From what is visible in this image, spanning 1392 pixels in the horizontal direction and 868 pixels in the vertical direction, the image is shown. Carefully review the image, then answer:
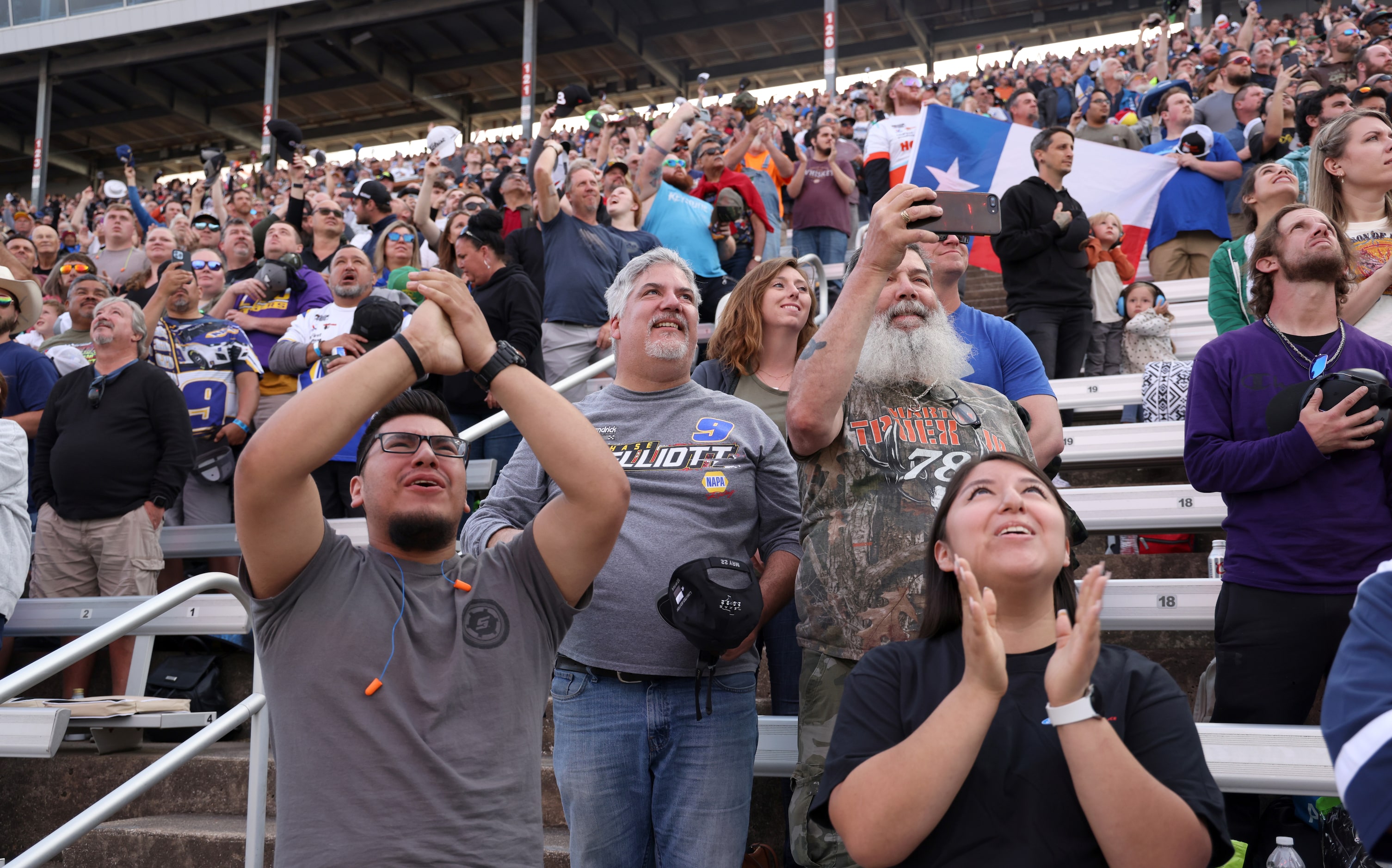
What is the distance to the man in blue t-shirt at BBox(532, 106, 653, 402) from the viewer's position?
595 cm

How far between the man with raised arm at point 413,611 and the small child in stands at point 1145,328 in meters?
4.86

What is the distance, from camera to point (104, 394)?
467 cm

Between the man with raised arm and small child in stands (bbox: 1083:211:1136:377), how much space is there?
199 inches

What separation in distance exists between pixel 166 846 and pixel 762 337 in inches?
97.7

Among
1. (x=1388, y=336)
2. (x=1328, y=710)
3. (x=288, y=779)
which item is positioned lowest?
(x=288, y=779)

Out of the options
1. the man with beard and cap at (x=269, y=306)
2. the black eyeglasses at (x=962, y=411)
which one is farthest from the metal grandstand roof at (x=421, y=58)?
the black eyeglasses at (x=962, y=411)

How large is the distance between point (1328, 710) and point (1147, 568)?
113 inches

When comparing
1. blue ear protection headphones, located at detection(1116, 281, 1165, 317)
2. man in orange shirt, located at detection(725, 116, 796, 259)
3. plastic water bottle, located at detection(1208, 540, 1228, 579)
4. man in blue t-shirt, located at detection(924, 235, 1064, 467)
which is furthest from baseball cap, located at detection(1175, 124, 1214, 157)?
man in blue t-shirt, located at detection(924, 235, 1064, 467)

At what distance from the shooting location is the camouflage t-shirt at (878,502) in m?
2.50

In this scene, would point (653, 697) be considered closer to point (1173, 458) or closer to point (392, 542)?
point (392, 542)

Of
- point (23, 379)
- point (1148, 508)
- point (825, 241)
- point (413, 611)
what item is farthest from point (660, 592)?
point (825, 241)

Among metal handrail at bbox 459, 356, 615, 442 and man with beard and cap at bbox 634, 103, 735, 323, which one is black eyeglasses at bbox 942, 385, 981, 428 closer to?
metal handrail at bbox 459, 356, 615, 442

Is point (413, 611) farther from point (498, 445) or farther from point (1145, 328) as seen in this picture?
point (1145, 328)

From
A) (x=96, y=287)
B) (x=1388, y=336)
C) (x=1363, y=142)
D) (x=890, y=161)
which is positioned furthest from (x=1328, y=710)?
(x=890, y=161)
